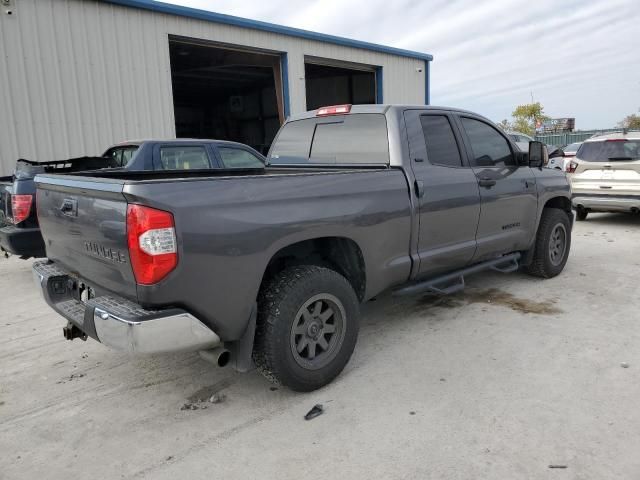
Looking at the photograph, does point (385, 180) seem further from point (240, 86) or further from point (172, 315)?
point (240, 86)

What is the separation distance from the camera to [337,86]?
68.9ft

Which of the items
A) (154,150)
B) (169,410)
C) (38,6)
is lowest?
(169,410)

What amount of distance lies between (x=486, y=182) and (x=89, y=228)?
333 cm

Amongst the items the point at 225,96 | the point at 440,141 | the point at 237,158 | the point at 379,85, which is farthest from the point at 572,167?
the point at 225,96

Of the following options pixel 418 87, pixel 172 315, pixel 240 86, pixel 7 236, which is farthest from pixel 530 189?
pixel 240 86

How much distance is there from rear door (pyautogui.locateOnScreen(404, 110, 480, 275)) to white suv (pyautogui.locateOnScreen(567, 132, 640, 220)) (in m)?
5.83

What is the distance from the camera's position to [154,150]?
21.9 ft

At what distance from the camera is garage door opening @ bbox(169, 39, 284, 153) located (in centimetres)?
1708

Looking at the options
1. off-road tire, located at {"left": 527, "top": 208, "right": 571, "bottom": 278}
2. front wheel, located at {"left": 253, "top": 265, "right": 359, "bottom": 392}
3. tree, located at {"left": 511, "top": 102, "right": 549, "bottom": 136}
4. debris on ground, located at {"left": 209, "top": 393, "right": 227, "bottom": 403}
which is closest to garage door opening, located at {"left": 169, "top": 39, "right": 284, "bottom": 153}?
off-road tire, located at {"left": 527, "top": 208, "right": 571, "bottom": 278}

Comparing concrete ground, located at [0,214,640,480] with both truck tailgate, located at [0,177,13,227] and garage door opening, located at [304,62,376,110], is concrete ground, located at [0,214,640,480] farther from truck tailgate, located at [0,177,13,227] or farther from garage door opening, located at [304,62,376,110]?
garage door opening, located at [304,62,376,110]

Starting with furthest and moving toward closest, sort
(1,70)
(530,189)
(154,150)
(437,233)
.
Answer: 1. (1,70)
2. (154,150)
3. (530,189)
4. (437,233)

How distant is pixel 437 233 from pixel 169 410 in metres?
2.39

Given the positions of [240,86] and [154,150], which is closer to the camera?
[154,150]

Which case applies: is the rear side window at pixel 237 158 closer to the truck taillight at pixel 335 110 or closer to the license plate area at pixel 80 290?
the truck taillight at pixel 335 110
